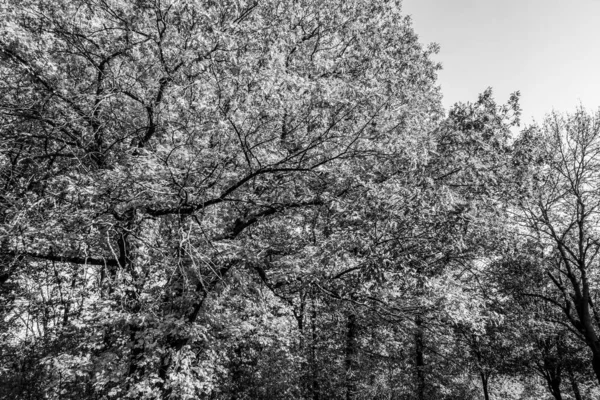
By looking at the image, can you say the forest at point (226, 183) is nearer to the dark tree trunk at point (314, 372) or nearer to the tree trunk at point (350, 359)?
the dark tree trunk at point (314, 372)

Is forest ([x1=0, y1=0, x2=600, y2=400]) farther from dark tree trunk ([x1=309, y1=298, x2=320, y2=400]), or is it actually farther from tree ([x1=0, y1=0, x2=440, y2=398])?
dark tree trunk ([x1=309, y1=298, x2=320, y2=400])

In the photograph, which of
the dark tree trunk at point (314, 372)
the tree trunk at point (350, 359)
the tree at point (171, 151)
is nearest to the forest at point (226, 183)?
the tree at point (171, 151)

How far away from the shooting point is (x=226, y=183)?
23.3ft

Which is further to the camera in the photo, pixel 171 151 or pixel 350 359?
pixel 350 359

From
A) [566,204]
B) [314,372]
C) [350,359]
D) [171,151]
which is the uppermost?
[566,204]

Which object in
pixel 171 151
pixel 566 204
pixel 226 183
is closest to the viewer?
pixel 171 151

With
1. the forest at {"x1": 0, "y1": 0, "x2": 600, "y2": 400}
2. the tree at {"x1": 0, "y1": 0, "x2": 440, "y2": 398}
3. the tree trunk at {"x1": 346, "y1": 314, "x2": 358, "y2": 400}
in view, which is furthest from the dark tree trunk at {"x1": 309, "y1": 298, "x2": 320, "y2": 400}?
the tree at {"x1": 0, "y1": 0, "x2": 440, "y2": 398}

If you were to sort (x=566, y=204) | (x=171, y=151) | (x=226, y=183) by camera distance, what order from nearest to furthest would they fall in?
(x=171, y=151)
(x=226, y=183)
(x=566, y=204)

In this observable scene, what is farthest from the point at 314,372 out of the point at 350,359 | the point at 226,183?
the point at 226,183

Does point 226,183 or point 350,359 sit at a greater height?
point 226,183

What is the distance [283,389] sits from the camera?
1516 centimetres

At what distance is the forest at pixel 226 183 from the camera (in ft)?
17.6

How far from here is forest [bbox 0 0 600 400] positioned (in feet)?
17.6

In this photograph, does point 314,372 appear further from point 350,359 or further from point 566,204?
point 566,204
